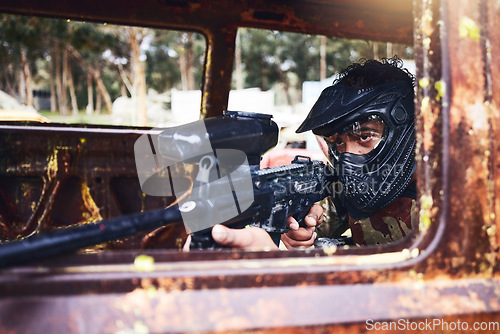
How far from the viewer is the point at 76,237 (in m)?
0.84

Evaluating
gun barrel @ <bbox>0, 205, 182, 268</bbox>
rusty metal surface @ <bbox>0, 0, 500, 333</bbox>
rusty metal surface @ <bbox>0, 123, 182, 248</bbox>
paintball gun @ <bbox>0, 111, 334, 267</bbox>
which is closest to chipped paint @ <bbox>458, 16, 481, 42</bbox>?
rusty metal surface @ <bbox>0, 0, 500, 333</bbox>

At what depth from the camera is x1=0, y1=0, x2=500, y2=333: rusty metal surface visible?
771mm

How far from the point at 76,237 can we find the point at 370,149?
1530mm

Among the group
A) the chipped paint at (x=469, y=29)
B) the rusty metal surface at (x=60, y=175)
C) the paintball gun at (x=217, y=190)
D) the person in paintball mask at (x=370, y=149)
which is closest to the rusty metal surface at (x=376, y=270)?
the chipped paint at (x=469, y=29)

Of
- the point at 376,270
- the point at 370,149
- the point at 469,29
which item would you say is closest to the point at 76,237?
the point at 376,270

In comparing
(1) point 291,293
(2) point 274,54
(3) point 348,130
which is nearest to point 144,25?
(3) point 348,130

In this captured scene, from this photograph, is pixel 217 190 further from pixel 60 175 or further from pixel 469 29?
pixel 60 175

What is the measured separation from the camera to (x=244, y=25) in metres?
2.37

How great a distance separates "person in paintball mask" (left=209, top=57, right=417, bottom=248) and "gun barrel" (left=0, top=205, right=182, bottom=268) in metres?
0.86

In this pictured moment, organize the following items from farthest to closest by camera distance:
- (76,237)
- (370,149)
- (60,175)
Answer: (60,175), (370,149), (76,237)

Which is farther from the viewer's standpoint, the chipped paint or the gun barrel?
the chipped paint

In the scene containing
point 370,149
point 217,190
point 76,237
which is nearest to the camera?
point 76,237

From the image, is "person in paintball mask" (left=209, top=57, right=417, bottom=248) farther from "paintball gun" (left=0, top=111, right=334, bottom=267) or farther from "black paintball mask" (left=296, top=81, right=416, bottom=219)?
"paintball gun" (left=0, top=111, right=334, bottom=267)

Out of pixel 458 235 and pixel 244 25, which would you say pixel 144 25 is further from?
pixel 458 235
